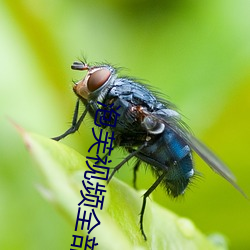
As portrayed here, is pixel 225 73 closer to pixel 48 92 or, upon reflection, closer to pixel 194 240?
pixel 48 92

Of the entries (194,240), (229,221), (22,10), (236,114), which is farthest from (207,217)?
(22,10)

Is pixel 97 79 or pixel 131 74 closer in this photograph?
pixel 97 79

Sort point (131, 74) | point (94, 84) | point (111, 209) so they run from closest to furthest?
point (111, 209)
point (94, 84)
point (131, 74)

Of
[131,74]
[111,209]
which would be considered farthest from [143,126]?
[131,74]

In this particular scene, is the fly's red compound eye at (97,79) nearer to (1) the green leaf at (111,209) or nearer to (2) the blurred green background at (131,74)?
(1) the green leaf at (111,209)

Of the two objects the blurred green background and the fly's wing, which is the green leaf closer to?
the fly's wing

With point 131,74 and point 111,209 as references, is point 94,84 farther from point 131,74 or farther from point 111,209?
point 131,74

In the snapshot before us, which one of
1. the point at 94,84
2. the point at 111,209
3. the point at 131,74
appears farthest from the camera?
the point at 131,74

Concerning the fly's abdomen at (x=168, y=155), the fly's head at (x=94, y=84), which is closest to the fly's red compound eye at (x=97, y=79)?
the fly's head at (x=94, y=84)
